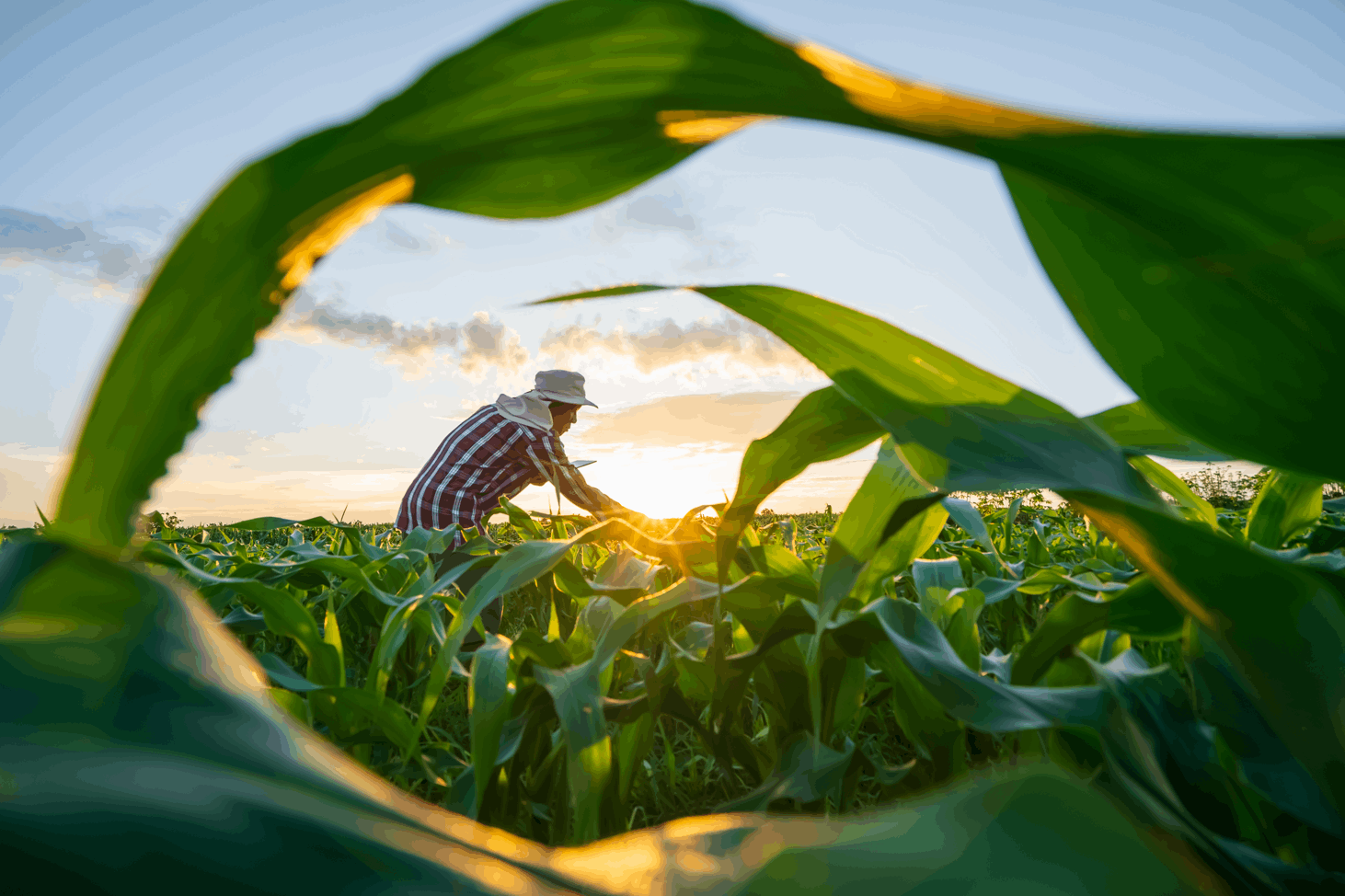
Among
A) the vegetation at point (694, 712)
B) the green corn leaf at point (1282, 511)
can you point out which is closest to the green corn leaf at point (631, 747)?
the vegetation at point (694, 712)

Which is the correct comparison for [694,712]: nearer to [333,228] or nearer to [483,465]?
[333,228]

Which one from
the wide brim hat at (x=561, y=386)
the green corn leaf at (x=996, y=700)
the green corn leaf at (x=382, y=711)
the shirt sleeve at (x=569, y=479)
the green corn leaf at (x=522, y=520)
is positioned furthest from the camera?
the wide brim hat at (x=561, y=386)

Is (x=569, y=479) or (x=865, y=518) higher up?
(x=569, y=479)

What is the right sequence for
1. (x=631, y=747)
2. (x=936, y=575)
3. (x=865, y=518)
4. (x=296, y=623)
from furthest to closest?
1. (x=936, y=575)
2. (x=296, y=623)
3. (x=631, y=747)
4. (x=865, y=518)

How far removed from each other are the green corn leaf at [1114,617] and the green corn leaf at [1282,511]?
74cm

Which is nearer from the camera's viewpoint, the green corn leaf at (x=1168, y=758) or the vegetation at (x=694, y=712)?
the green corn leaf at (x=1168, y=758)

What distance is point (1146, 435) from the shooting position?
1.89 feet

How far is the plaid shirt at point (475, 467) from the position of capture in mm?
4449

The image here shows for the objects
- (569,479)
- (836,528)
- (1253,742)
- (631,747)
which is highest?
(569,479)

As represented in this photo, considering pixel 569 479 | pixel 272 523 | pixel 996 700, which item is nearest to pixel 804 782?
pixel 996 700

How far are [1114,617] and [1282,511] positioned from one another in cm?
Answer: 80

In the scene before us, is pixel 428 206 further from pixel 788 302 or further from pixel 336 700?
pixel 336 700

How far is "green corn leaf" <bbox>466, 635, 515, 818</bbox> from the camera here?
21.8 inches

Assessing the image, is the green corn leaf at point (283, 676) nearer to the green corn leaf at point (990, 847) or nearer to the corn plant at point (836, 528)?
the corn plant at point (836, 528)
